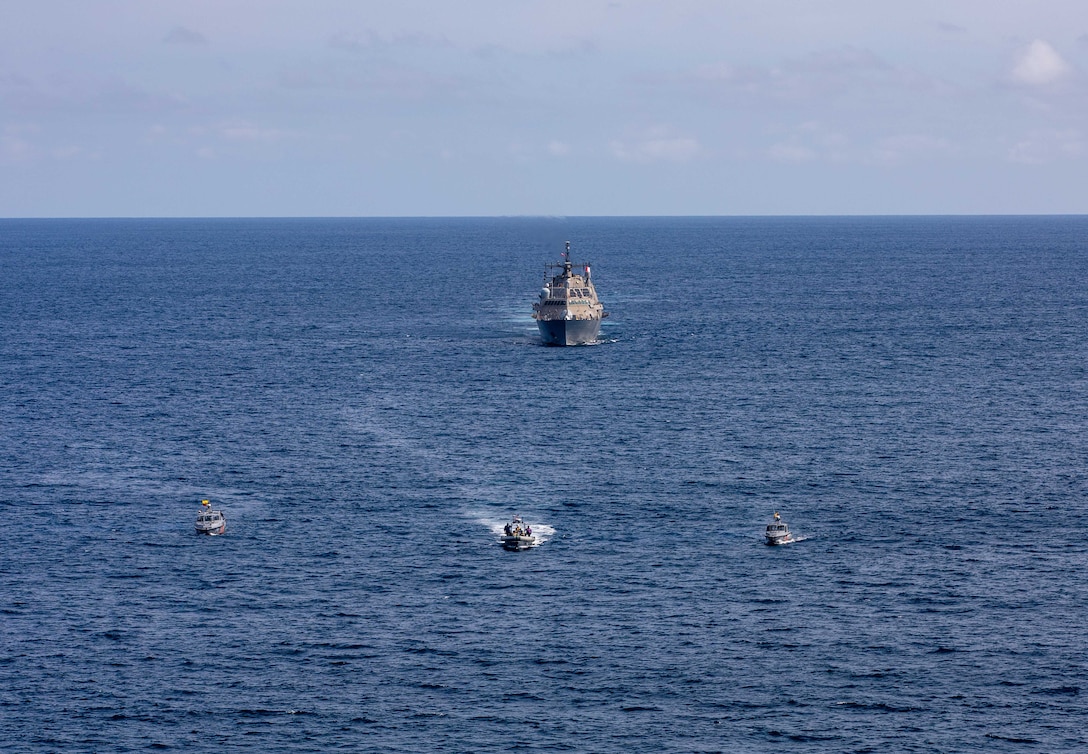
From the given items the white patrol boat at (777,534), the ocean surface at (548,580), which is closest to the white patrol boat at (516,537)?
the ocean surface at (548,580)

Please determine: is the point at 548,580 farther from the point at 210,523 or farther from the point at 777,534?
the point at 210,523

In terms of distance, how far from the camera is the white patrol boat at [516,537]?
112m

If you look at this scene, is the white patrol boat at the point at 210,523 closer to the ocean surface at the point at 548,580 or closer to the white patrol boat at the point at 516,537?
the ocean surface at the point at 548,580

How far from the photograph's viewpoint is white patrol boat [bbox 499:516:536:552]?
4392 inches

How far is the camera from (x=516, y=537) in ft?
366

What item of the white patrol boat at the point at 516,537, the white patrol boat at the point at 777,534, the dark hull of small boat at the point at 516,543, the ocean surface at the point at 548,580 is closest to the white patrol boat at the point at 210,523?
the ocean surface at the point at 548,580

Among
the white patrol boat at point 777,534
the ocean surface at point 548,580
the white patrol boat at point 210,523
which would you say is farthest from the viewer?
the white patrol boat at point 210,523

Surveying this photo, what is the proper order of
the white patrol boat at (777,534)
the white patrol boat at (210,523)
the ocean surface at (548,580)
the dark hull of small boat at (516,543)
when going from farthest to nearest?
the white patrol boat at (210,523) → the white patrol boat at (777,534) → the dark hull of small boat at (516,543) → the ocean surface at (548,580)

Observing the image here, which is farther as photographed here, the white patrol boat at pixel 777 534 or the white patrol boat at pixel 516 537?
the white patrol boat at pixel 777 534

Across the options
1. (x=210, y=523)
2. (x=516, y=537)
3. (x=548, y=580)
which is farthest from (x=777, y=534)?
(x=210, y=523)

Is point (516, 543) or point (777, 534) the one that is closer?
point (516, 543)

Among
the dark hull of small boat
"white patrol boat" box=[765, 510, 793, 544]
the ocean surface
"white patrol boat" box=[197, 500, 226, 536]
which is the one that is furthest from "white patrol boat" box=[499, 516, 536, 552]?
"white patrol boat" box=[197, 500, 226, 536]

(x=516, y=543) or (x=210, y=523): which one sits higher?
(x=210, y=523)

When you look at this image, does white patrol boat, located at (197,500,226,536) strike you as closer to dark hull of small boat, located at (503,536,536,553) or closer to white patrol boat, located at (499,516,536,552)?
white patrol boat, located at (499,516,536,552)
